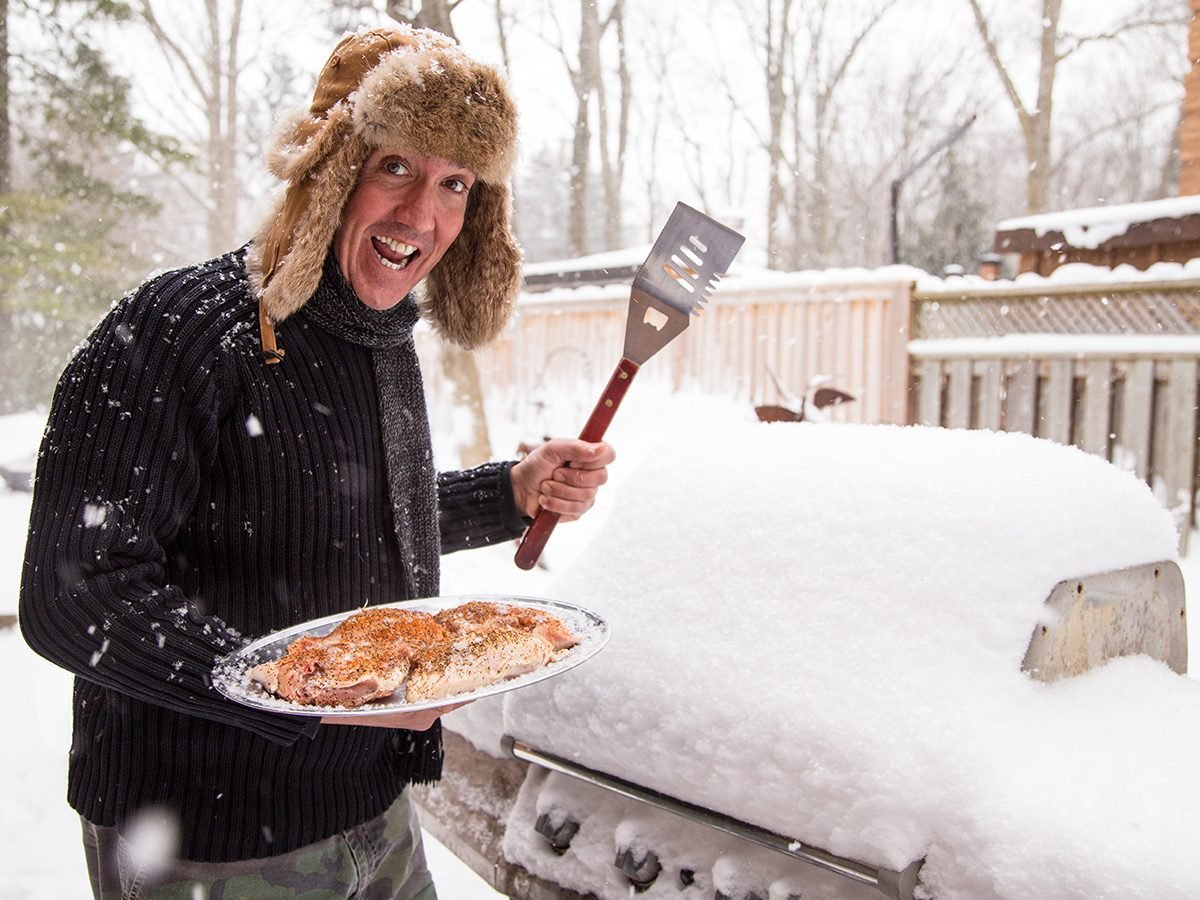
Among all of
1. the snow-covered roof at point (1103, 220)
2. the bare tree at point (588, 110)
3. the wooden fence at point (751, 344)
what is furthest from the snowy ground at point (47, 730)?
the bare tree at point (588, 110)

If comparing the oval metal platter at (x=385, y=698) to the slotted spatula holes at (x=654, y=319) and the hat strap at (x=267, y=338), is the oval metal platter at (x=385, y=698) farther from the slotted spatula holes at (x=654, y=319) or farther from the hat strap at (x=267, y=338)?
the slotted spatula holes at (x=654, y=319)

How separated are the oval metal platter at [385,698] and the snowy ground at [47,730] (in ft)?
1.70

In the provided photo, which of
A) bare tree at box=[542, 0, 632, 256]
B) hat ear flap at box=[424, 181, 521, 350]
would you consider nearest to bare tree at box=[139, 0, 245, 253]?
bare tree at box=[542, 0, 632, 256]

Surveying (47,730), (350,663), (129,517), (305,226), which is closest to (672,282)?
(305,226)

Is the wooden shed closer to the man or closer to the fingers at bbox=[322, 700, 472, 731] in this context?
the man

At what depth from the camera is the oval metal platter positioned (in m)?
1.21

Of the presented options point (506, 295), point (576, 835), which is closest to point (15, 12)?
point (506, 295)

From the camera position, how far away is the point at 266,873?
1.51m

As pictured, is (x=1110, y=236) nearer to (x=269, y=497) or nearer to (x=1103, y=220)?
(x=1103, y=220)

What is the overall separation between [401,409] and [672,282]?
23.4 inches

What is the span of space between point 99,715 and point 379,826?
0.56 m

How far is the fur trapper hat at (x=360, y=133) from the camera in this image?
1528 millimetres

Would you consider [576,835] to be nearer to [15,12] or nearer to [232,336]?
[232,336]

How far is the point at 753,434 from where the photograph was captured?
6.80ft
